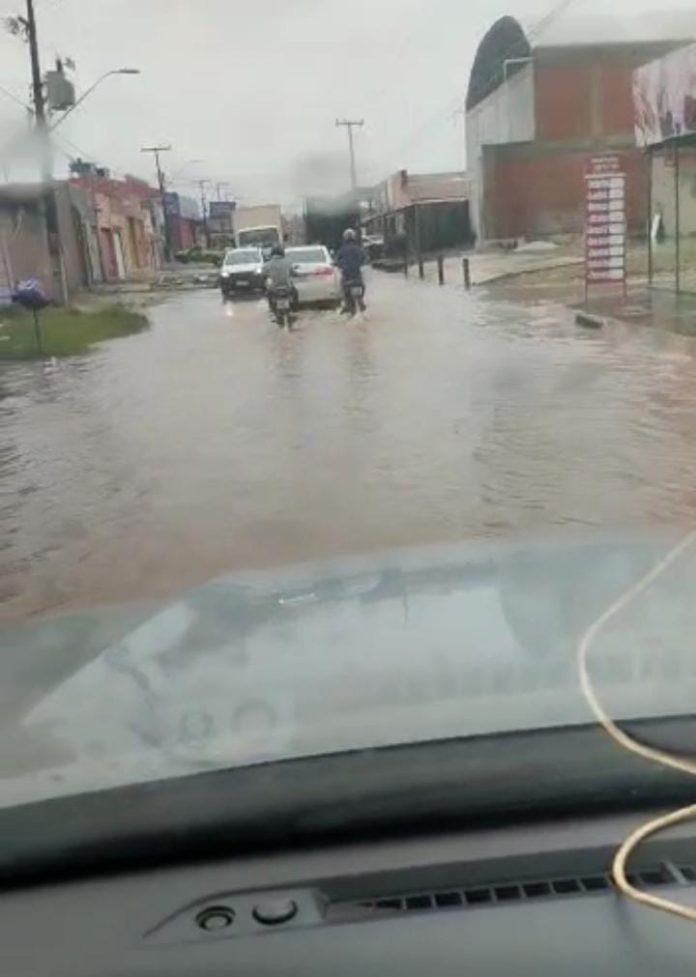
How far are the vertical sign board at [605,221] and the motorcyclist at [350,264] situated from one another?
424 cm

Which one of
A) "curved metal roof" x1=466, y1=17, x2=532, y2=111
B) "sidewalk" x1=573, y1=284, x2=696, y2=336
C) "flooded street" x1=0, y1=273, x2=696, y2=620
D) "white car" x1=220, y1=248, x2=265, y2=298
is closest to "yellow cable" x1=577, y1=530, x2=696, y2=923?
"flooded street" x1=0, y1=273, x2=696, y2=620

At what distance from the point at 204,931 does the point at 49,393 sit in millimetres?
14345

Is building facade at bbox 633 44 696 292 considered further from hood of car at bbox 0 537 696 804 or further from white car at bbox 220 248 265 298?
hood of car at bbox 0 537 696 804

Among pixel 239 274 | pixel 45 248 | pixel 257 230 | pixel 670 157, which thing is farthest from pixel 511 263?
pixel 45 248

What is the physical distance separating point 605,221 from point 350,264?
471 centimetres

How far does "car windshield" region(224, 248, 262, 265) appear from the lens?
115 feet

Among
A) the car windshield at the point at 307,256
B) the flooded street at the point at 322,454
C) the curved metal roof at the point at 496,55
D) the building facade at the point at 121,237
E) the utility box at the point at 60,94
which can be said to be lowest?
the flooded street at the point at 322,454

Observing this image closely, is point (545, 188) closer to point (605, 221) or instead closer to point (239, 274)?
point (605, 221)

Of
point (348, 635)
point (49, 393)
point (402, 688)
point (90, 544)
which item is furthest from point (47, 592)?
point (49, 393)

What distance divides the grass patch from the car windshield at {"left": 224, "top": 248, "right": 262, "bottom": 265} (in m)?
7.80

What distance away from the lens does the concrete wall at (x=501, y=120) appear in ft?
79.6

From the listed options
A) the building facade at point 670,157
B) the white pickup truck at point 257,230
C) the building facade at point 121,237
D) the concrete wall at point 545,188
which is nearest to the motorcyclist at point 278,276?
the building facade at point 121,237

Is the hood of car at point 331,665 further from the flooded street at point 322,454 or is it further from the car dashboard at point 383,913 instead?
the flooded street at point 322,454

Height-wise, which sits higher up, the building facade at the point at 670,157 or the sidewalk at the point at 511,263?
the building facade at the point at 670,157
